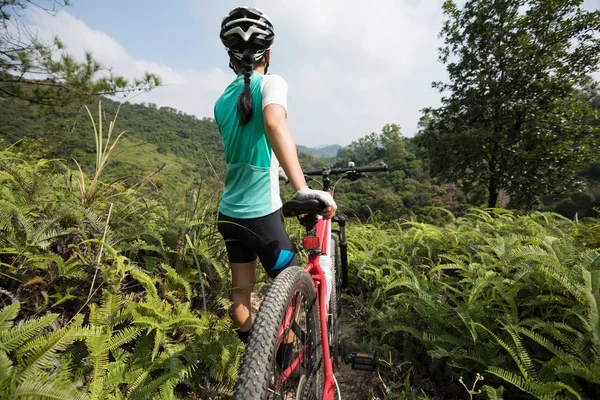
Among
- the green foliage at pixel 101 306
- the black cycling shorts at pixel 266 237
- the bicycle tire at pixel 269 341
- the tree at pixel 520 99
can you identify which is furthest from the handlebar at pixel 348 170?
the tree at pixel 520 99

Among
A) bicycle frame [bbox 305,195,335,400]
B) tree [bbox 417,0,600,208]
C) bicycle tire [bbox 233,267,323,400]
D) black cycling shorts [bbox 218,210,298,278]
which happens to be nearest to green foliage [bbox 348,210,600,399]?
bicycle frame [bbox 305,195,335,400]

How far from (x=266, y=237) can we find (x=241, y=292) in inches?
18.3

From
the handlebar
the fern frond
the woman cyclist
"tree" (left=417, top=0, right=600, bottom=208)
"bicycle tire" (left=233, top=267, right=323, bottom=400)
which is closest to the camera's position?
"bicycle tire" (left=233, top=267, right=323, bottom=400)

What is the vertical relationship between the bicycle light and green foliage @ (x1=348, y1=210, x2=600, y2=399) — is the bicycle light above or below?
above

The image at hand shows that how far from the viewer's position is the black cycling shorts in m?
1.49

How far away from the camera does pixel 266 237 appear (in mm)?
1490

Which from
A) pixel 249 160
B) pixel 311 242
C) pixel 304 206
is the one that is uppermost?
pixel 249 160

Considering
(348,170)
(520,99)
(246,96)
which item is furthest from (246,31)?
(520,99)

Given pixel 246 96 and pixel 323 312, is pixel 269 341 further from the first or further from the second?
pixel 246 96

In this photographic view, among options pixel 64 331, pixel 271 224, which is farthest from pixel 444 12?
pixel 64 331

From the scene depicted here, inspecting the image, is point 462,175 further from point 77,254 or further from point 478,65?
point 77,254

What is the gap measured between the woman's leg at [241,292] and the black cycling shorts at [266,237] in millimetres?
195

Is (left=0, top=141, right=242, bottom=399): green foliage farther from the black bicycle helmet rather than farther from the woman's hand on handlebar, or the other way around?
the black bicycle helmet

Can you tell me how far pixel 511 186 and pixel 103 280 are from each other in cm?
1289
